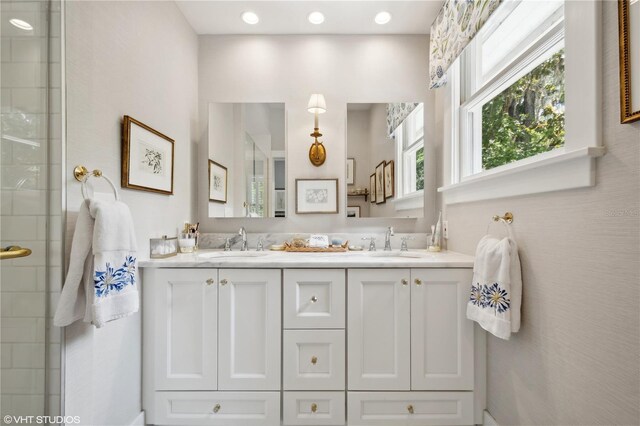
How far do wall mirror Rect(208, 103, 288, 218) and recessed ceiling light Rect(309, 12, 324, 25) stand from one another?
611 millimetres

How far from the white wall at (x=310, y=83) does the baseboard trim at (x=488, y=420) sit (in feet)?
3.76

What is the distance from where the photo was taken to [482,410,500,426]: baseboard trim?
1403mm

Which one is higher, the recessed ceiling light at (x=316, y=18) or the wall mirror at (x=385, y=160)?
the recessed ceiling light at (x=316, y=18)

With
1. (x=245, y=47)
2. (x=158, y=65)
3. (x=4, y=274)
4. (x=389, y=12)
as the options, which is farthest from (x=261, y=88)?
(x=4, y=274)

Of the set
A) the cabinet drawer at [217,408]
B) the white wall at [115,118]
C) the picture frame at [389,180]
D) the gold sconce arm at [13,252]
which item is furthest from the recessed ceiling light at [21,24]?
the picture frame at [389,180]

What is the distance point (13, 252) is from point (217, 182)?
128 centimetres

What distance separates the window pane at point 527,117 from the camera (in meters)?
1.14

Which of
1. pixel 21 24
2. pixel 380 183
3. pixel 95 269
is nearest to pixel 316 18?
pixel 380 183

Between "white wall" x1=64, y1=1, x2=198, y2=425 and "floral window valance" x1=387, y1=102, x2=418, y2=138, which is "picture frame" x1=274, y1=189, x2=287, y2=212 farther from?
"floral window valance" x1=387, y1=102, x2=418, y2=138

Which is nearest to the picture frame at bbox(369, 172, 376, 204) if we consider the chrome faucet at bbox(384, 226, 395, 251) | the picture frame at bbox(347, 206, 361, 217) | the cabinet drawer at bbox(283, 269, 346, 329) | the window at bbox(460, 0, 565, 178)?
the picture frame at bbox(347, 206, 361, 217)

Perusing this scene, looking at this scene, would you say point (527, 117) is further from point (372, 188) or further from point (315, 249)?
point (315, 249)

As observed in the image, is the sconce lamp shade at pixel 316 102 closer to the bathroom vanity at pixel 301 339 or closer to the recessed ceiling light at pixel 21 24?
the bathroom vanity at pixel 301 339

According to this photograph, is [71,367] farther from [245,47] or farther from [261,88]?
[245,47]

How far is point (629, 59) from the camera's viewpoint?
2.47 ft
